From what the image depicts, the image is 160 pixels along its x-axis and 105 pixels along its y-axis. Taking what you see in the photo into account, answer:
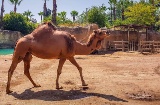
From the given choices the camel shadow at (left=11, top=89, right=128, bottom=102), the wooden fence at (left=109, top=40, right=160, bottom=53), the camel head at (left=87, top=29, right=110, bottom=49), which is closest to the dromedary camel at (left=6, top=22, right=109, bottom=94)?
the camel head at (left=87, top=29, right=110, bottom=49)

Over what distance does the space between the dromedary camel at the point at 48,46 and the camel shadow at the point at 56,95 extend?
506mm

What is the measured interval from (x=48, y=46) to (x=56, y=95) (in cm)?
143

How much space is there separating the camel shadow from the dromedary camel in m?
0.51

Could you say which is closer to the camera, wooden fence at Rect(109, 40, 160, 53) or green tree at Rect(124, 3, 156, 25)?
wooden fence at Rect(109, 40, 160, 53)

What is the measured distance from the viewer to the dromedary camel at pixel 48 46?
786cm

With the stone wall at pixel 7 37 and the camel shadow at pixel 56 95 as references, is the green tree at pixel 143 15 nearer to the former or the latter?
the stone wall at pixel 7 37

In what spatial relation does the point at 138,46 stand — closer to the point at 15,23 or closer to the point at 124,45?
the point at 124,45

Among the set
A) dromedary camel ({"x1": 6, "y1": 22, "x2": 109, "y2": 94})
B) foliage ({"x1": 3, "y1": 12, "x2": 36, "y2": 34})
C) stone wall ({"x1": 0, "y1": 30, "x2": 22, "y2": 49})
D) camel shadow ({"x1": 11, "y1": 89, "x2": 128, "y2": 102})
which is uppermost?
foliage ({"x1": 3, "y1": 12, "x2": 36, "y2": 34})

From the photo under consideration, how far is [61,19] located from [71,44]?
5195 centimetres

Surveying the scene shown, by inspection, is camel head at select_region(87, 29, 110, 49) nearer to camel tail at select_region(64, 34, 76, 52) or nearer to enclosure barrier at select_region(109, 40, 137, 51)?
camel tail at select_region(64, 34, 76, 52)

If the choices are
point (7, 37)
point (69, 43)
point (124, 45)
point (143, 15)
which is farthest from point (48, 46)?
point (7, 37)

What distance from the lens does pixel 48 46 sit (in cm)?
793

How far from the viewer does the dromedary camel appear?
25.8 feet

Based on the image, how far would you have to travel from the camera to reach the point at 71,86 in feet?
28.9
